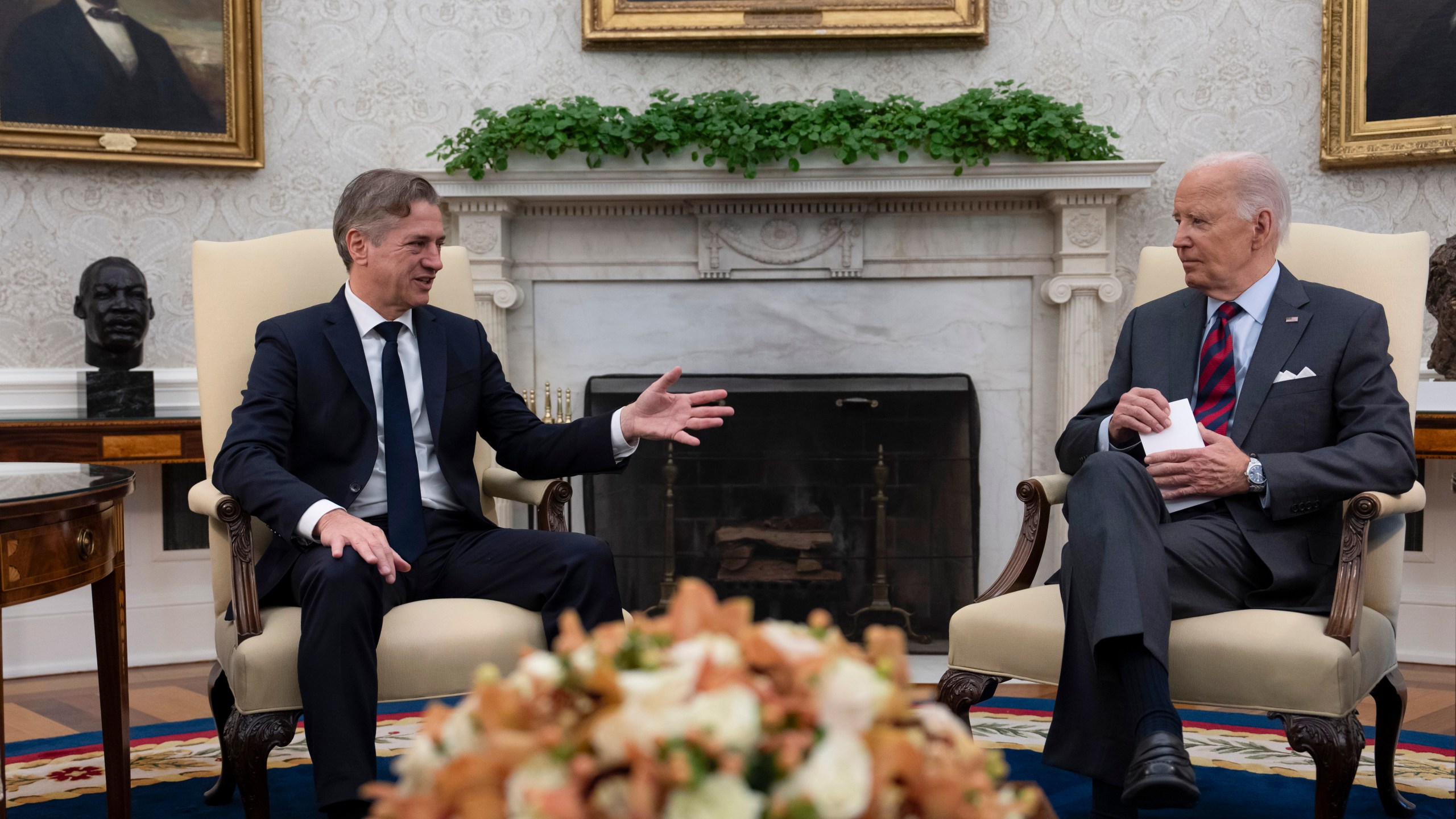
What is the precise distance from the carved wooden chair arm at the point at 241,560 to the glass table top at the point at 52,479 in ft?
0.62

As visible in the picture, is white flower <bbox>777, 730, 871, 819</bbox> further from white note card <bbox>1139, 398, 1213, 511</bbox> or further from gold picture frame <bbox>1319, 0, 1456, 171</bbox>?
gold picture frame <bbox>1319, 0, 1456, 171</bbox>

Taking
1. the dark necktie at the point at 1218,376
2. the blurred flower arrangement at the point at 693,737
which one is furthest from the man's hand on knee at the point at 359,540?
the dark necktie at the point at 1218,376

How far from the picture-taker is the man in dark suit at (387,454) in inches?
72.2

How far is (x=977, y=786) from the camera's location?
A: 75cm

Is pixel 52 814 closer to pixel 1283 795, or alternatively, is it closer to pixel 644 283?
pixel 644 283

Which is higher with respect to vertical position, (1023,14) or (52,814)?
(1023,14)

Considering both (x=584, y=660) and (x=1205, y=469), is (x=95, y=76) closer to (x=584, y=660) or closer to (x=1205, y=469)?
(x=1205, y=469)

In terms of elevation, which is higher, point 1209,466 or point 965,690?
point 1209,466

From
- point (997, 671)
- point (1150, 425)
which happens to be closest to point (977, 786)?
point (997, 671)

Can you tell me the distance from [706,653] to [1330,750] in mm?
1554

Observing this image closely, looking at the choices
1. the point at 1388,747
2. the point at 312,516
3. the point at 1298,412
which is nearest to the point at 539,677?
the point at 312,516

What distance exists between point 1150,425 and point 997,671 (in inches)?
22.9

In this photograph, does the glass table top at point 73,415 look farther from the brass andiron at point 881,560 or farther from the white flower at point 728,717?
the white flower at point 728,717

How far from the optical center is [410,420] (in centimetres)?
221
